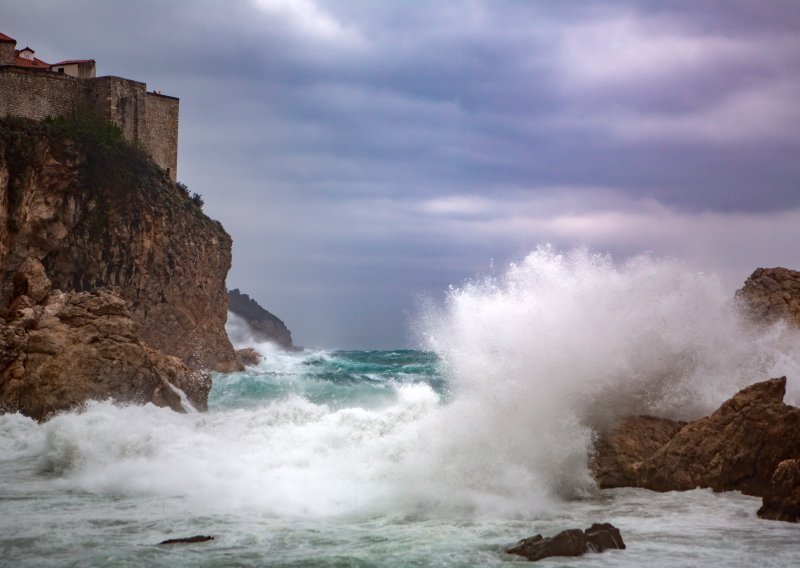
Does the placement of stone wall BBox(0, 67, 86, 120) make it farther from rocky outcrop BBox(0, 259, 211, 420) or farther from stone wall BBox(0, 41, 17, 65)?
rocky outcrop BBox(0, 259, 211, 420)

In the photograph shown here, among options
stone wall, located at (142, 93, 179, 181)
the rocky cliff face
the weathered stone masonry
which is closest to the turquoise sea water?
the rocky cliff face

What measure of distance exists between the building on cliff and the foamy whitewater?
18240 mm

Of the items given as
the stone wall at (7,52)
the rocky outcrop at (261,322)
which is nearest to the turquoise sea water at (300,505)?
the stone wall at (7,52)

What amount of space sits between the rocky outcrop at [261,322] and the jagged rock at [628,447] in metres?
56.2

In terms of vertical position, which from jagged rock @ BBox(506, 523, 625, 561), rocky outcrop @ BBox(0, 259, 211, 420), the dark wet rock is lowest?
the dark wet rock

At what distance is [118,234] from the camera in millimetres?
30703

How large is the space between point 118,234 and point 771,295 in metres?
22.0

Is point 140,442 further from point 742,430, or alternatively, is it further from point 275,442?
point 742,430

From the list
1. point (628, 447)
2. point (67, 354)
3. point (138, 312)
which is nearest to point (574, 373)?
point (628, 447)

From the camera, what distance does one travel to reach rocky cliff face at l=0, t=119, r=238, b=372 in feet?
87.3

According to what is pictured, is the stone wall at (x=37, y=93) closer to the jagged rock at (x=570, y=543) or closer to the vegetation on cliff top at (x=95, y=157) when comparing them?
the vegetation on cliff top at (x=95, y=157)

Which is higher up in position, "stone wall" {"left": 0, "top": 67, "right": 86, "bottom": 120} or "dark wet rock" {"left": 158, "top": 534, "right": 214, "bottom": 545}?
"stone wall" {"left": 0, "top": 67, "right": 86, "bottom": 120}

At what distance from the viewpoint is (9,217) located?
25391 mm

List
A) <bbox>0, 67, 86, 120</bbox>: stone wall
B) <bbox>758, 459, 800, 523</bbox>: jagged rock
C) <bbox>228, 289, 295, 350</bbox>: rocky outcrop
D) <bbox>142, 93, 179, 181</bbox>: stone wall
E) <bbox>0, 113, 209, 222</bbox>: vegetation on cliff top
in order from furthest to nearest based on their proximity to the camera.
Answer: <bbox>228, 289, 295, 350</bbox>: rocky outcrop < <bbox>142, 93, 179, 181</bbox>: stone wall < <bbox>0, 67, 86, 120</bbox>: stone wall < <bbox>0, 113, 209, 222</bbox>: vegetation on cliff top < <bbox>758, 459, 800, 523</bbox>: jagged rock
